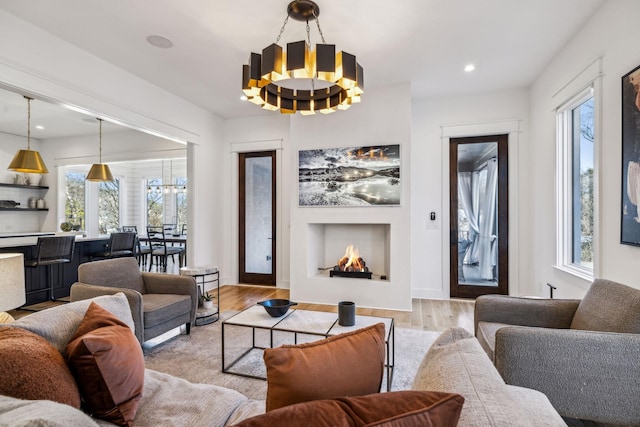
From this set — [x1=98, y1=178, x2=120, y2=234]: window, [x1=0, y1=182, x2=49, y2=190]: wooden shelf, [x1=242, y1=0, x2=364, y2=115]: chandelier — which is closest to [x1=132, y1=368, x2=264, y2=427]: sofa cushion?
[x1=242, y1=0, x2=364, y2=115]: chandelier

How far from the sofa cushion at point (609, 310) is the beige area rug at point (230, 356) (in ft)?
3.88

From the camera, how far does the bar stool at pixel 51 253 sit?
14.0ft

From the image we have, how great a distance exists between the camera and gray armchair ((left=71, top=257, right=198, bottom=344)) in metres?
2.70

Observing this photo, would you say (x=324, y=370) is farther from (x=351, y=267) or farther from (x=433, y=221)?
(x=433, y=221)

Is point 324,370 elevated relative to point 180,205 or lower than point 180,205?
lower

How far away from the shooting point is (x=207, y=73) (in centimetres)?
394

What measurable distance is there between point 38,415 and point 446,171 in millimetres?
4773

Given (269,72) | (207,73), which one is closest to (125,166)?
(207,73)

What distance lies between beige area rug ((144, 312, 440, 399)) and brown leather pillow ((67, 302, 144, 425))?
42.4 inches

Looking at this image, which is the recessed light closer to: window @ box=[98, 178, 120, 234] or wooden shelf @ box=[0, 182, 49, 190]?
wooden shelf @ box=[0, 182, 49, 190]

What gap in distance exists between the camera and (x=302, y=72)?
2.33 m

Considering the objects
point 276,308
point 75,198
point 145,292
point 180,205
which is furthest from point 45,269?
point 180,205

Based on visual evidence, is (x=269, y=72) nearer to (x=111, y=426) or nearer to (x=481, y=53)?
(x=111, y=426)

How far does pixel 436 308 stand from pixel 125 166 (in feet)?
30.1
